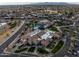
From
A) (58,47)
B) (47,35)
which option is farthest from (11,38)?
(58,47)

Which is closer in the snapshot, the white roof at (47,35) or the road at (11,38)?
the road at (11,38)

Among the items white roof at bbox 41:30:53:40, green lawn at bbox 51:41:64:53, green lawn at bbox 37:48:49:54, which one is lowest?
green lawn at bbox 37:48:49:54

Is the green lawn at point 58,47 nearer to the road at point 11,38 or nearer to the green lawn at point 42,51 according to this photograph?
the green lawn at point 42,51

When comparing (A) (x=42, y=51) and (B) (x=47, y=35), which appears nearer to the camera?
(A) (x=42, y=51)

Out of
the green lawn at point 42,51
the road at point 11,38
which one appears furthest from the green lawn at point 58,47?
the road at point 11,38

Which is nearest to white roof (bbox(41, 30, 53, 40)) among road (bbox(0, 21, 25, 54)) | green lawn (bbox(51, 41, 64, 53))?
green lawn (bbox(51, 41, 64, 53))

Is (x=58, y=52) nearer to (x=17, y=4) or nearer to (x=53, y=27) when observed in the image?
(x=53, y=27)

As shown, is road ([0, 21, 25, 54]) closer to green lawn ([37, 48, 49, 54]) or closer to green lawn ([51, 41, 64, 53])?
green lawn ([37, 48, 49, 54])

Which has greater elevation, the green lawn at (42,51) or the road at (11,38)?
the road at (11,38)

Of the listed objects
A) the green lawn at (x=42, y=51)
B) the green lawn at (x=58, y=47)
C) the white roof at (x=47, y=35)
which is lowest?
the green lawn at (x=42, y=51)

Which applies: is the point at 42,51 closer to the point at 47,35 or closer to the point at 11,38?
the point at 47,35

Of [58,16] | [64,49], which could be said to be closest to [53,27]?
[58,16]

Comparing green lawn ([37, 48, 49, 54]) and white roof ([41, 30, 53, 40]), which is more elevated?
white roof ([41, 30, 53, 40])
